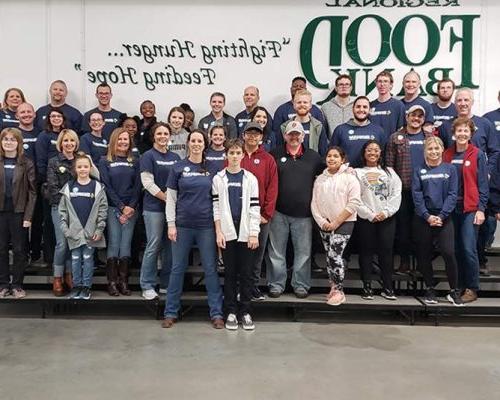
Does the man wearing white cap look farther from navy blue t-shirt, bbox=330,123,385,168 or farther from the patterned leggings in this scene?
navy blue t-shirt, bbox=330,123,385,168

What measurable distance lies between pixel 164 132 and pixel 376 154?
1.90m

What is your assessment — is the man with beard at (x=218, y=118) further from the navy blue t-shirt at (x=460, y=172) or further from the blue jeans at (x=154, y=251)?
the navy blue t-shirt at (x=460, y=172)

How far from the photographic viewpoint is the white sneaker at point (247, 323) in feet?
15.4

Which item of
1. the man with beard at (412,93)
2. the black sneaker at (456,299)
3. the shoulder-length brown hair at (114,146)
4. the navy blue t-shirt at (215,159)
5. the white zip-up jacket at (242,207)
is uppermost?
the man with beard at (412,93)

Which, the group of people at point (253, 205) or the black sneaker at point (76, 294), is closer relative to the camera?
the group of people at point (253, 205)

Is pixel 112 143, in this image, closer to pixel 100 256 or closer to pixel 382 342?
pixel 100 256

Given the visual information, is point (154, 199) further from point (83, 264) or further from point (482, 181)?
point (482, 181)

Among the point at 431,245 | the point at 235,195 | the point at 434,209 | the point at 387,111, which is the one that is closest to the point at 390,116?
the point at 387,111

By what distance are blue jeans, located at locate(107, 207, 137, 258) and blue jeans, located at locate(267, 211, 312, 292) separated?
1.30 meters

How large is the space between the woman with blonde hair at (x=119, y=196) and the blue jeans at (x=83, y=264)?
20 cm

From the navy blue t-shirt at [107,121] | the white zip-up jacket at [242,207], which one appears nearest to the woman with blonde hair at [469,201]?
the white zip-up jacket at [242,207]

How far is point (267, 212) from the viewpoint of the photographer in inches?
193

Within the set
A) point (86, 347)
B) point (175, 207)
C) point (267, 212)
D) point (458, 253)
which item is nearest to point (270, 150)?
point (267, 212)

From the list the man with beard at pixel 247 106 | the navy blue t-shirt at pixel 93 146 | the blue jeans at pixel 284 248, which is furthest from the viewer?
the man with beard at pixel 247 106
